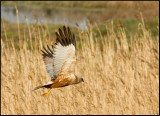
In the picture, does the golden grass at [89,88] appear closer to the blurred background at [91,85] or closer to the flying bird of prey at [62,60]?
the blurred background at [91,85]

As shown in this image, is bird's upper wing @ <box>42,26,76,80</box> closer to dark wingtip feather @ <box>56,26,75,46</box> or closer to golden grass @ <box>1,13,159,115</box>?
dark wingtip feather @ <box>56,26,75,46</box>

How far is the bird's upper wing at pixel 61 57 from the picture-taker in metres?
3.07

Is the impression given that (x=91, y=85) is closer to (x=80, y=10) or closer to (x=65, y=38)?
(x=65, y=38)

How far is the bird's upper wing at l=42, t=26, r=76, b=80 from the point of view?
3.07 meters

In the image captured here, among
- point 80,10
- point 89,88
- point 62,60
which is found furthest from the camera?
point 80,10

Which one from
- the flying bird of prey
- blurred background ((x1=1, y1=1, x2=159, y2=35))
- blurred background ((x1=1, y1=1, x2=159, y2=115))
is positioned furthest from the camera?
blurred background ((x1=1, y1=1, x2=159, y2=35))

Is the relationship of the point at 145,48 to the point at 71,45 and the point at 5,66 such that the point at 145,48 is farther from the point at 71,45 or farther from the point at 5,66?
the point at 71,45

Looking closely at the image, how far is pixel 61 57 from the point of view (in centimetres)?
307

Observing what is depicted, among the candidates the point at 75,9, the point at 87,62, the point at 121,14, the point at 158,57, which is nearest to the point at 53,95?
the point at 87,62

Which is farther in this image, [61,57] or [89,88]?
[89,88]

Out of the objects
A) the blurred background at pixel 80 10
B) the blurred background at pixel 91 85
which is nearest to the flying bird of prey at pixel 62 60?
the blurred background at pixel 91 85

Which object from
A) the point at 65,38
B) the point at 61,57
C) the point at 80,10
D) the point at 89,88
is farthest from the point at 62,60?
the point at 80,10

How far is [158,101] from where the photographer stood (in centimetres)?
587

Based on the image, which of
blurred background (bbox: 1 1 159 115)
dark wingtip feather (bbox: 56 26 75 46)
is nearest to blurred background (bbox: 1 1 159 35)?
blurred background (bbox: 1 1 159 115)
